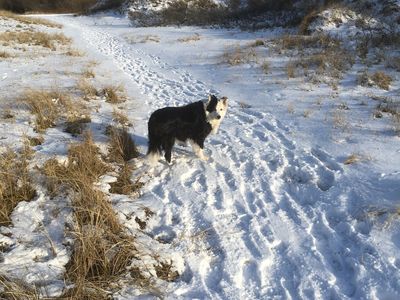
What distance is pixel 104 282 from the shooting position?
310cm

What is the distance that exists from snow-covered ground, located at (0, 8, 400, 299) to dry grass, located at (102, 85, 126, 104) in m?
0.26

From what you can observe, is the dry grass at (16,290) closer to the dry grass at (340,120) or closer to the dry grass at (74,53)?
the dry grass at (340,120)

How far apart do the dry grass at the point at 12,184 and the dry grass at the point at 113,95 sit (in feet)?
12.3

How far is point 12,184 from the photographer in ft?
13.4

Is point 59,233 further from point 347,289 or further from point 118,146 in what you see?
point 347,289

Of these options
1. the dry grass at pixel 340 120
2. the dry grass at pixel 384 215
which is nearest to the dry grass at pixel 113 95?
the dry grass at pixel 340 120

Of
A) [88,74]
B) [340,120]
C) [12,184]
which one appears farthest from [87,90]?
[340,120]

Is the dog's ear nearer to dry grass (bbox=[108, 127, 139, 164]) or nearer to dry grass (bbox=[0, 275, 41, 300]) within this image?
dry grass (bbox=[108, 127, 139, 164])

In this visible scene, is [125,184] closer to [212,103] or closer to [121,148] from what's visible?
[121,148]

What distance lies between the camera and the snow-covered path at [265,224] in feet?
10.9

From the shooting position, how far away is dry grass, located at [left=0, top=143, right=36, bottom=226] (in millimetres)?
3797

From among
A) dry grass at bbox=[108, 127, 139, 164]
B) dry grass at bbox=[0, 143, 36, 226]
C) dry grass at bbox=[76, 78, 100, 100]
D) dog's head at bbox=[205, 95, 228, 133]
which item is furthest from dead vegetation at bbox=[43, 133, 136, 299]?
dry grass at bbox=[76, 78, 100, 100]

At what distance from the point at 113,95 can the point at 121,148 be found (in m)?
3.14

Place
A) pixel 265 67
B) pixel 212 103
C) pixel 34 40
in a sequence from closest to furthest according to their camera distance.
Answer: pixel 212 103, pixel 265 67, pixel 34 40
